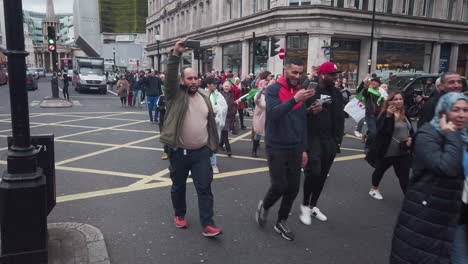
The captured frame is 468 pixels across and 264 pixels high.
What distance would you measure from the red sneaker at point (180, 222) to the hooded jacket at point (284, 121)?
52.0 inches


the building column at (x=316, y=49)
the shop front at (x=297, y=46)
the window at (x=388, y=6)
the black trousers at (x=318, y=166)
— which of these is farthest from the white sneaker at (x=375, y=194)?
the window at (x=388, y=6)

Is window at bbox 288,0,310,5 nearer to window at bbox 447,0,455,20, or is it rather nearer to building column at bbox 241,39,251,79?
building column at bbox 241,39,251,79

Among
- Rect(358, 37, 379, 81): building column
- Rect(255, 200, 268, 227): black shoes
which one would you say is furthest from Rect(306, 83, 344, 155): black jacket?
Rect(358, 37, 379, 81): building column

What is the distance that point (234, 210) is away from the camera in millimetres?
4840

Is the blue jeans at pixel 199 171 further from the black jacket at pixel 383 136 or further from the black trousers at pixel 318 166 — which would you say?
the black jacket at pixel 383 136

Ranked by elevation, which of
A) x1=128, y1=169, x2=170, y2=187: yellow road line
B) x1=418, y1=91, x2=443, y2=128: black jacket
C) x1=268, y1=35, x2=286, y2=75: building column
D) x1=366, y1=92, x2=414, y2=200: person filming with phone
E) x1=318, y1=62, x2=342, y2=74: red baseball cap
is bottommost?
x1=128, y1=169, x2=170, y2=187: yellow road line

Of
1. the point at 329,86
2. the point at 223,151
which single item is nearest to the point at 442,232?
the point at 329,86

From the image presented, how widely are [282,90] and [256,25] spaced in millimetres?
26186

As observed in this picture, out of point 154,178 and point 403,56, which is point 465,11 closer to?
point 403,56

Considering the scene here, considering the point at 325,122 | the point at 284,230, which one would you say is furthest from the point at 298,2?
the point at 284,230

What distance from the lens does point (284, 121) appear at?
3834 mm

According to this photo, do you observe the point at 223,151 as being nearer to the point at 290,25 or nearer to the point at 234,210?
the point at 234,210

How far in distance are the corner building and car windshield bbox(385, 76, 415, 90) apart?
915cm

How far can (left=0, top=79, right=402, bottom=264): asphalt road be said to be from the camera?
3.70m
